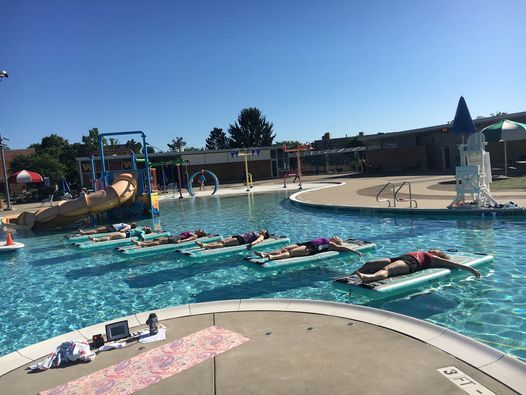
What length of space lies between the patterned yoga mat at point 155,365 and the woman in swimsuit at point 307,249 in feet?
12.3

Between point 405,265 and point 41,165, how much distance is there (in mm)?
44087

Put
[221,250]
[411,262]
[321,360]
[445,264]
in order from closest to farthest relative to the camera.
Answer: [321,360], [411,262], [445,264], [221,250]

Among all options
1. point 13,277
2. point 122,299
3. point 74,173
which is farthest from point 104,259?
point 74,173

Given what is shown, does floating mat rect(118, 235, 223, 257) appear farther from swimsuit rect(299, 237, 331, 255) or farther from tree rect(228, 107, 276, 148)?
tree rect(228, 107, 276, 148)

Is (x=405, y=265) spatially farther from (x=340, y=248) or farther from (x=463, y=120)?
(x=463, y=120)

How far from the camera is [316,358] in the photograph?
4.08m

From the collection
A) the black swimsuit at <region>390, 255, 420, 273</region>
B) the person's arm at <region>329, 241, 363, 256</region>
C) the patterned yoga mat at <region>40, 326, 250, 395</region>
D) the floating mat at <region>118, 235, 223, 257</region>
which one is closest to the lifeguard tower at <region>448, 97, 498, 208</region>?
the person's arm at <region>329, 241, 363, 256</region>

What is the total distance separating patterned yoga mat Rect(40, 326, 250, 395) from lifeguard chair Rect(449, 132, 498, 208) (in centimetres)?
1144

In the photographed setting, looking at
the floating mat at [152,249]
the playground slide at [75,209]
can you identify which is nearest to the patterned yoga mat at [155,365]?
the floating mat at [152,249]

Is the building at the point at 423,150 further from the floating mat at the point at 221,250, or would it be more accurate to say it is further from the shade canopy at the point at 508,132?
the floating mat at the point at 221,250

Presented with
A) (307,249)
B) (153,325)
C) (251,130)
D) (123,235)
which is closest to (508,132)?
(307,249)

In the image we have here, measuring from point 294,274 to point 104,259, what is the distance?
17.6ft

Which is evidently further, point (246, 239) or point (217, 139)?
point (217, 139)

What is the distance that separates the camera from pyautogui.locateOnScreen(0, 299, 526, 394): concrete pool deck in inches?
140
